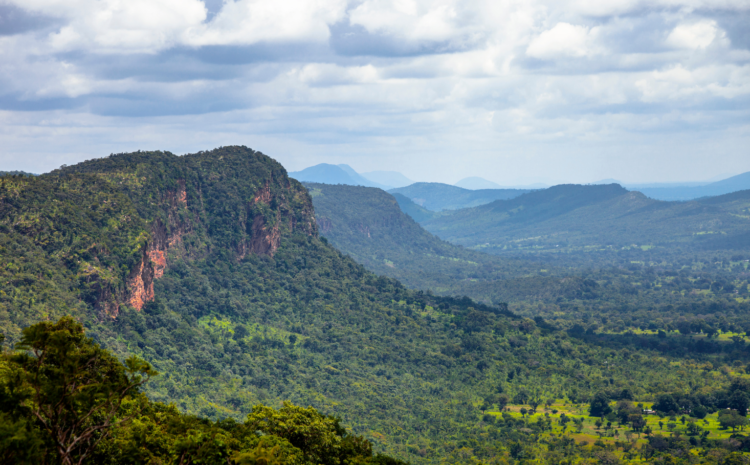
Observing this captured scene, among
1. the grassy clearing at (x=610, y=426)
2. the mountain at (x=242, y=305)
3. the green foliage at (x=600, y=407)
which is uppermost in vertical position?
the mountain at (x=242, y=305)

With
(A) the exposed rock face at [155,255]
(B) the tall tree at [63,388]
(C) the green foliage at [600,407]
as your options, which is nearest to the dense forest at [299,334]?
(C) the green foliage at [600,407]

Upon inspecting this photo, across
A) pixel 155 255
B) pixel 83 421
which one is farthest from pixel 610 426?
pixel 155 255

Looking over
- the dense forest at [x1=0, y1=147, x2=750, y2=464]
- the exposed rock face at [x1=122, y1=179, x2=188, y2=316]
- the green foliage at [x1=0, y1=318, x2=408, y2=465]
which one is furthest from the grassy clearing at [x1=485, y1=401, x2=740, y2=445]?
the green foliage at [x1=0, y1=318, x2=408, y2=465]

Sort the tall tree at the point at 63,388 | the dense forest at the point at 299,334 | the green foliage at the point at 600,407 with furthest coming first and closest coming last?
the green foliage at the point at 600,407, the dense forest at the point at 299,334, the tall tree at the point at 63,388

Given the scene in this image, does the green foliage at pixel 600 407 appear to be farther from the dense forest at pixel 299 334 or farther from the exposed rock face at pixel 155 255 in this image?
the exposed rock face at pixel 155 255

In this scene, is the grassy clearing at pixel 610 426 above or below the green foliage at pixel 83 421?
below

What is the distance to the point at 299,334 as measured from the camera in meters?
107

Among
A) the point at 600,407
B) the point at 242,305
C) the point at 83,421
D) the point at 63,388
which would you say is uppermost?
the point at 63,388

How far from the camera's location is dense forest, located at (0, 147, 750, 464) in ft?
244

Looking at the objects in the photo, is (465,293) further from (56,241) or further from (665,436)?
(56,241)

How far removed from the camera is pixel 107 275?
8138cm

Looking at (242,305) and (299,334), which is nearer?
(299,334)

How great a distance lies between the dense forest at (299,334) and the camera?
74500 mm

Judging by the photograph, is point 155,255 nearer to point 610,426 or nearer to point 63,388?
point 610,426
